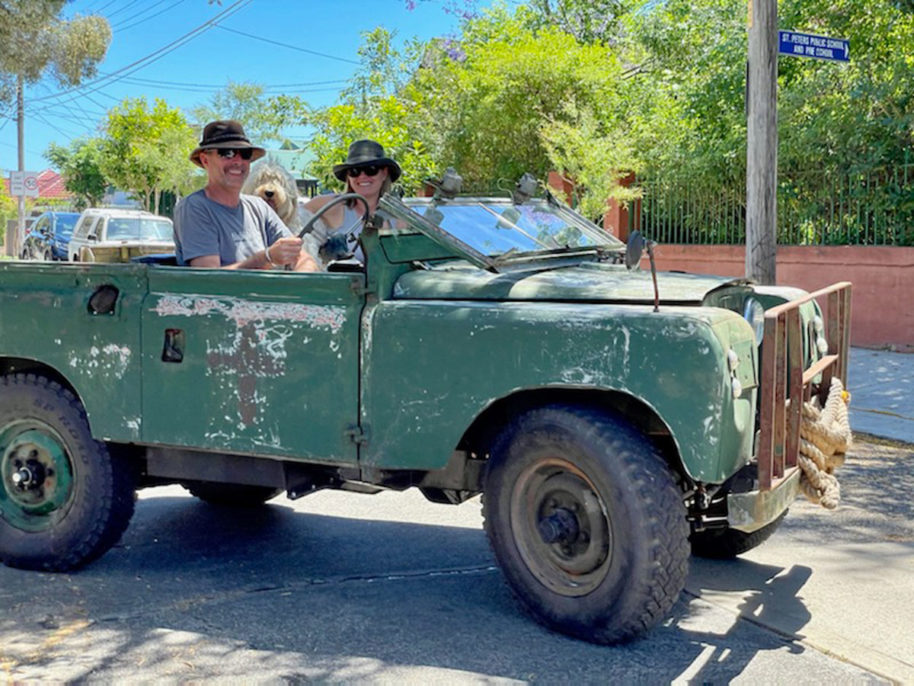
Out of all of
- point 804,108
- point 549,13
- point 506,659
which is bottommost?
point 506,659

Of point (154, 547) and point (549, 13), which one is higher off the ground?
point (549, 13)

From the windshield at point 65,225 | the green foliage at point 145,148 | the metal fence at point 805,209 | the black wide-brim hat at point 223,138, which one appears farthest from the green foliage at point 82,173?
the black wide-brim hat at point 223,138

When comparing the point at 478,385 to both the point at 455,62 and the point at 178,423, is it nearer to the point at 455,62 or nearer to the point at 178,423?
the point at 178,423

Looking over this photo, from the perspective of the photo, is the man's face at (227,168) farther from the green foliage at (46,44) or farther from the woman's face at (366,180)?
the green foliage at (46,44)

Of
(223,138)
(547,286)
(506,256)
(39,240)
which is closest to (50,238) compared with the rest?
(39,240)

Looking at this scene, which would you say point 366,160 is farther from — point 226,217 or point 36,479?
point 36,479

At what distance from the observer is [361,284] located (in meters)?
4.50

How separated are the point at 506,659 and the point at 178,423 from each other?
1.78 meters


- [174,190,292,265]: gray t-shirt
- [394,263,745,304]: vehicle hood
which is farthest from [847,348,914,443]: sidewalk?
[174,190,292,265]: gray t-shirt

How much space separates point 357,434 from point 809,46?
6.34m

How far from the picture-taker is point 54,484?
527 cm

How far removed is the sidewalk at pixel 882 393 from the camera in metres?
8.93

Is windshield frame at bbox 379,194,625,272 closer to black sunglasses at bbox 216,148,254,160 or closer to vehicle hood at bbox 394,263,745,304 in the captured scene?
vehicle hood at bbox 394,263,745,304

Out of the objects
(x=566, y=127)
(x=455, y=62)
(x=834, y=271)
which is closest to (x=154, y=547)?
(x=834, y=271)
